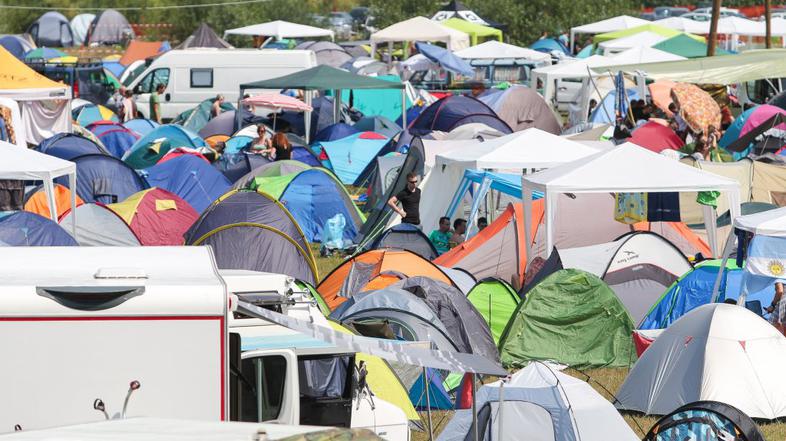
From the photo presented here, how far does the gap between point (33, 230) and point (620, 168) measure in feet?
20.0

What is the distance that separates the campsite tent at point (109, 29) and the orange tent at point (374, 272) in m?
46.4

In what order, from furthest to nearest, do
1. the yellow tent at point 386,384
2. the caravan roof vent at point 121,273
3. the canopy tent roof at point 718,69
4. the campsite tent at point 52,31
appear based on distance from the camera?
the campsite tent at point 52,31 → the canopy tent roof at point 718,69 → the yellow tent at point 386,384 → the caravan roof vent at point 121,273

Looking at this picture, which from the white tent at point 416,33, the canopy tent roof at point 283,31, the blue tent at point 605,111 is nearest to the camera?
the blue tent at point 605,111

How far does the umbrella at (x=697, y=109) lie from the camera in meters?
21.0

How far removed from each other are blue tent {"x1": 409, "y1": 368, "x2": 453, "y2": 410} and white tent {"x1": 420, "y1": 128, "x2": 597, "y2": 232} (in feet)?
18.8

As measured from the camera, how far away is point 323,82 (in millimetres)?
24750

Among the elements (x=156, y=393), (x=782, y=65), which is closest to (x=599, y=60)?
(x=782, y=65)

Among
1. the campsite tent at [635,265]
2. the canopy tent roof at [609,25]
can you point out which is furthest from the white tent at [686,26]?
the campsite tent at [635,265]

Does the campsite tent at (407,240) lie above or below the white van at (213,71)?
below

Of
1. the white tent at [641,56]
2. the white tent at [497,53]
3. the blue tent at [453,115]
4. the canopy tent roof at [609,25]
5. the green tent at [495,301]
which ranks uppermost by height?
the canopy tent roof at [609,25]

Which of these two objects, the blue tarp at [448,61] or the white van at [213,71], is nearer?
the white van at [213,71]

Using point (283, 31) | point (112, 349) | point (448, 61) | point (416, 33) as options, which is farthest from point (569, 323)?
point (283, 31)

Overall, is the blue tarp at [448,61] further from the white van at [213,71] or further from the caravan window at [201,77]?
the caravan window at [201,77]

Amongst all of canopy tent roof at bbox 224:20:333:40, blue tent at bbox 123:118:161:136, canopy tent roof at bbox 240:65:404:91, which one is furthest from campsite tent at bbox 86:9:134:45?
canopy tent roof at bbox 240:65:404:91
